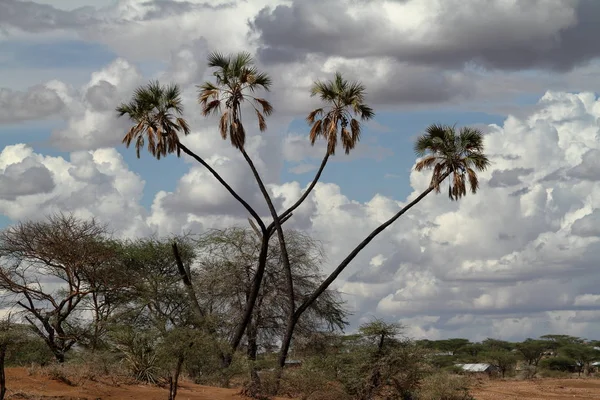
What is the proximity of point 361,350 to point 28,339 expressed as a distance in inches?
431

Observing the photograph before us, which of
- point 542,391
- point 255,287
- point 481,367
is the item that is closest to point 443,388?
point 255,287

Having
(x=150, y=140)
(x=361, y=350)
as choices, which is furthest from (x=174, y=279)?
(x=361, y=350)

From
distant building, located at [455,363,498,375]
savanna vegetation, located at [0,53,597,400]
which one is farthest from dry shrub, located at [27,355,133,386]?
distant building, located at [455,363,498,375]

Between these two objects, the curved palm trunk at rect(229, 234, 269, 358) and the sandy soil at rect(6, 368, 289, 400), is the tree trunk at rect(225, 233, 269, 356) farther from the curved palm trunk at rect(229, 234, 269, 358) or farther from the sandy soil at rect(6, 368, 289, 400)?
the sandy soil at rect(6, 368, 289, 400)

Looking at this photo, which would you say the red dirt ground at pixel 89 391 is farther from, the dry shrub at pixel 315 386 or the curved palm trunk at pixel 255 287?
the curved palm trunk at pixel 255 287

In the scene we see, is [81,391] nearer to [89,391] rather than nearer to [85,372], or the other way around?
[89,391]

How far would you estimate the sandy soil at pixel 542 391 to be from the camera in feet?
141

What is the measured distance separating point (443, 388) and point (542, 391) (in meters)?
15.7

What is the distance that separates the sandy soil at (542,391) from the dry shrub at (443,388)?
4.49 m

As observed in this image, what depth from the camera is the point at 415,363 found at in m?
30.8

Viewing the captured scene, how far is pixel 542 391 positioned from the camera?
47.8 metres

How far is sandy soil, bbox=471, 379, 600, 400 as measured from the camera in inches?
1689

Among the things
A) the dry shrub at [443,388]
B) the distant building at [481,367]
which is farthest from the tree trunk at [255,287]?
the distant building at [481,367]

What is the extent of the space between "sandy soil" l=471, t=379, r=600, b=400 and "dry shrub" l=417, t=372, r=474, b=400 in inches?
177
